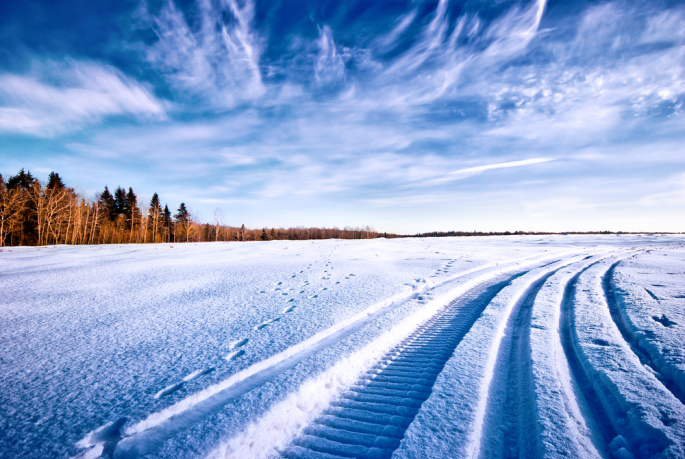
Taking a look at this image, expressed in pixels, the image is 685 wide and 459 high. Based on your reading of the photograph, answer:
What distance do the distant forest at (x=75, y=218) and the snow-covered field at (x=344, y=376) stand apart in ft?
121

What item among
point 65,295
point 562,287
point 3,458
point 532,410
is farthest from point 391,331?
point 65,295

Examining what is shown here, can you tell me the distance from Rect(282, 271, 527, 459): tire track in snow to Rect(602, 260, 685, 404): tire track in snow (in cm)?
160

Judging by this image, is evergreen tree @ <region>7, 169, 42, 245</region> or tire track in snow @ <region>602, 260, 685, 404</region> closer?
tire track in snow @ <region>602, 260, 685, 404</region>

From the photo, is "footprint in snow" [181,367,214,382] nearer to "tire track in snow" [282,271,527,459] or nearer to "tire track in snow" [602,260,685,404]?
"tire track in snow" [282,271,527,459]

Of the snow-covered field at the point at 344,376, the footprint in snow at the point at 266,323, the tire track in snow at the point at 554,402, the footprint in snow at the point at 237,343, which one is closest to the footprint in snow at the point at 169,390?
the snow-covered field at the point at 344,376

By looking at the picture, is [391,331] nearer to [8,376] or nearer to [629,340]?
[629,340]

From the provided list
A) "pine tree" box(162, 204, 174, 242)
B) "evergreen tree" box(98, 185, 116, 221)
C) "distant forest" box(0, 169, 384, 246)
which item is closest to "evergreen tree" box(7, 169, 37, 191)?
"distant forest" box(0, 169, 384, 246)

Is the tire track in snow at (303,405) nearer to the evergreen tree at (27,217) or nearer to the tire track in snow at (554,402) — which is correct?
the tire track in snow at (554,402)

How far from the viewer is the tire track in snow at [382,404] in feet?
5.99

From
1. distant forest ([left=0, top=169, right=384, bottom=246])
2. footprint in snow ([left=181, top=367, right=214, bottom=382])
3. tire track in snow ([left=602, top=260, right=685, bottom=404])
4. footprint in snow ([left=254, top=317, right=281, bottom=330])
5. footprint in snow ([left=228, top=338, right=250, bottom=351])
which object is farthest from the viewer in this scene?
distant forest ([left=0, top=169, right=384, bottom=246])

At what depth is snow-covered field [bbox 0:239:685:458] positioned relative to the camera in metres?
1.81

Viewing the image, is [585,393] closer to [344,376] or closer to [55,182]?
[344,376]

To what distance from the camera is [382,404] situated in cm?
227

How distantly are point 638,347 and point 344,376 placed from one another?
3070 mm
